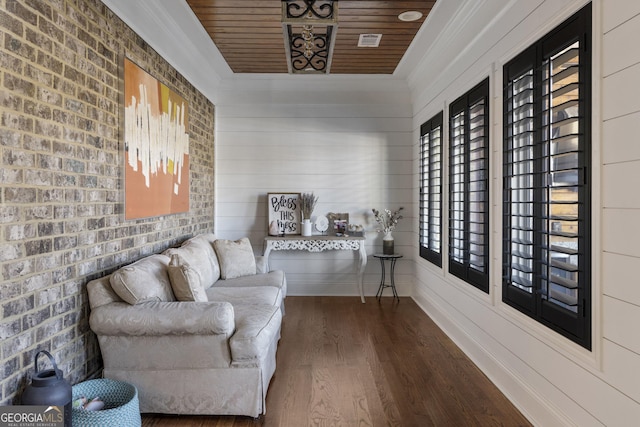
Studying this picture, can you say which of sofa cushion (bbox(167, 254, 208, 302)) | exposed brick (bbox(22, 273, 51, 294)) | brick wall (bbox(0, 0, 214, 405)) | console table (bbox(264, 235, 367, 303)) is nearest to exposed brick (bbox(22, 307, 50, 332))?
brick wall (bbox(0, 0, 214, 405))

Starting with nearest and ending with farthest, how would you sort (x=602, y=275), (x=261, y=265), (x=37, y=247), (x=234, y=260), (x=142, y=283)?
(x=602, y=275) < (x=37, y=247) < (x=142, y=283) < (x=234, y=260) < (x=261, y=265)

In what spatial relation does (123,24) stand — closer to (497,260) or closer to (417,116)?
(497,260)

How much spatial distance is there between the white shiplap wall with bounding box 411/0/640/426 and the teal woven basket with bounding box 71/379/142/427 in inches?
88.6

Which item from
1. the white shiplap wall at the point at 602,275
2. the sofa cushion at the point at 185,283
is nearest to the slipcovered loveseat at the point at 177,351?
the sofa cushion at the point at 185,283

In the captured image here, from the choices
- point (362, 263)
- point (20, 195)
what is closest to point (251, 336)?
point (20, 195)

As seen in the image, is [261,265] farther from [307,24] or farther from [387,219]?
[307,24]

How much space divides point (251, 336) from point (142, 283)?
77 centimetres

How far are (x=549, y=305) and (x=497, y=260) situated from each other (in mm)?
739

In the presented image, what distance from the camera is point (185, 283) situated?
9.54ft

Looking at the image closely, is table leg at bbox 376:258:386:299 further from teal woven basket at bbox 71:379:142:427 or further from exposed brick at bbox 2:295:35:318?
exposed brick at bbox 2:295:35:318

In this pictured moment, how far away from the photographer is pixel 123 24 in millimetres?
3107

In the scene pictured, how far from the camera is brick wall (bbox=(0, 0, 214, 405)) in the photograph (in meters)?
2.00

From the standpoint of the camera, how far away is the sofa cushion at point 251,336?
257 cm

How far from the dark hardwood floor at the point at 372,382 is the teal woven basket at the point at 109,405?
0.28m
